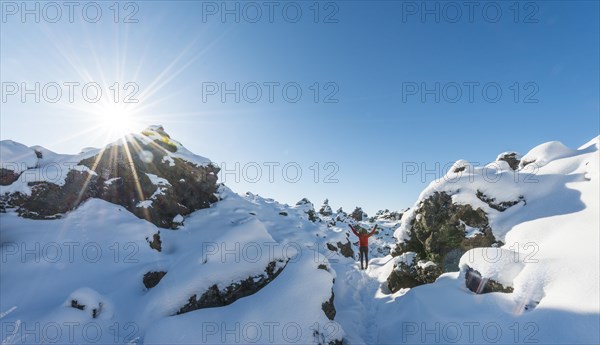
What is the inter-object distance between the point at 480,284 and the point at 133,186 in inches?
840

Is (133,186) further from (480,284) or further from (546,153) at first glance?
(546,153)

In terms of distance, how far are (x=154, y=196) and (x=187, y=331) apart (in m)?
11.5

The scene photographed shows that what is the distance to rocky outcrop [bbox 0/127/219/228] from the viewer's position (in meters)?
14.1

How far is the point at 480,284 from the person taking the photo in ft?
36.8

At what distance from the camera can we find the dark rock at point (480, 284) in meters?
10.6

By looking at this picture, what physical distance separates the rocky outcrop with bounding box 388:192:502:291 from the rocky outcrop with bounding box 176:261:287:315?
972 centimetres

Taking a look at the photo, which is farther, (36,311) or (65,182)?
(65,182)

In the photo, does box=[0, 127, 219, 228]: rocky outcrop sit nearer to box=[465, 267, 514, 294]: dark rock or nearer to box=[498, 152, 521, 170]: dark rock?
box=[465, 267, 514, 294]: dark rock

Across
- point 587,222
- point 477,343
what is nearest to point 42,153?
point 477,343

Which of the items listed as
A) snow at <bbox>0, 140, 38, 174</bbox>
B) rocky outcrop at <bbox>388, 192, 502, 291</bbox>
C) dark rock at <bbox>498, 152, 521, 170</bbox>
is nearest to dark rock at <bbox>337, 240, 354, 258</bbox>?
rocky outcrop at <bbox>388, 192, 502, 291</bbox>

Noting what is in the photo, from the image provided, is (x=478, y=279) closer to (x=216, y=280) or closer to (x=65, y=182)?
(x=216, y=280)

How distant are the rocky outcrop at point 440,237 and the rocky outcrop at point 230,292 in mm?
9718

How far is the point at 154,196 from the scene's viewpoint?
58.4 feet


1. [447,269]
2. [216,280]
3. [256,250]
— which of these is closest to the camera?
[216,280]
